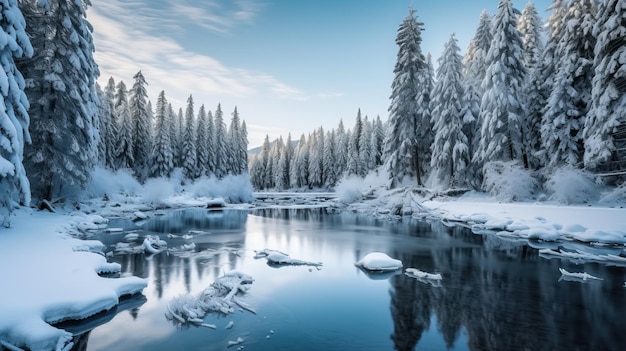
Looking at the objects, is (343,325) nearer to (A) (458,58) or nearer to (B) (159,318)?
(B) (159,318)

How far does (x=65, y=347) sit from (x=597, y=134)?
83.8ft

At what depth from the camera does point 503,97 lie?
2681 cm

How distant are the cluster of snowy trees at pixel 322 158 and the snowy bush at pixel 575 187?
132 ft

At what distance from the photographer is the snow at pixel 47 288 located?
5445 millimetres

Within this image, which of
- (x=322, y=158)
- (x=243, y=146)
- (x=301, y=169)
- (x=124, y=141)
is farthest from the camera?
(x=301, y=169)

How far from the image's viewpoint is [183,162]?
186ft

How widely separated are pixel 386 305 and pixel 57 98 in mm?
20588

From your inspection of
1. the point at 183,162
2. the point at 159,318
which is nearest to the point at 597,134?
the point at 159,318

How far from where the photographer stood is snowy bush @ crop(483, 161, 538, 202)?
2347cm

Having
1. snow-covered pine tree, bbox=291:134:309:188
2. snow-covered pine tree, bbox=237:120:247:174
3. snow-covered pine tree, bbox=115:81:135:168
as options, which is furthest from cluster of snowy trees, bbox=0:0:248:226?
snow-covered pine tree, bbox=291:134:309:188

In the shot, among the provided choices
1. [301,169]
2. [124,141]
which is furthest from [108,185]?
[301,169]

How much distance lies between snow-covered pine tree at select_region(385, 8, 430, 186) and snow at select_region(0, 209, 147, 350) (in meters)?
28.1

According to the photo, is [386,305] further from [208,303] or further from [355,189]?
[355,189]

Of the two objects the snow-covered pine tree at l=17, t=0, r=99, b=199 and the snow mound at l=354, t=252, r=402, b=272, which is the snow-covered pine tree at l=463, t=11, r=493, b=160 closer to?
the snow mound at l=354, t=252, r=402, b=272
